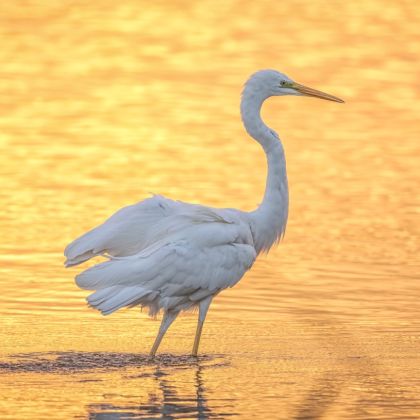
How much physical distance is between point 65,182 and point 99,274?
19.0ft

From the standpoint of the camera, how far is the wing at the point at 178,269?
38.3 ft

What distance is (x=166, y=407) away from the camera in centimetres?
1043

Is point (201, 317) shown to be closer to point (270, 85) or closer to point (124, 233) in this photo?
point (124, 233)

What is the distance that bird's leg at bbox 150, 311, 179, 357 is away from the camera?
468 inches

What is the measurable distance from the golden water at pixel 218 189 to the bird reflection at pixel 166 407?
0.02m

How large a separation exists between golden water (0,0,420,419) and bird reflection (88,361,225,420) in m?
0.02

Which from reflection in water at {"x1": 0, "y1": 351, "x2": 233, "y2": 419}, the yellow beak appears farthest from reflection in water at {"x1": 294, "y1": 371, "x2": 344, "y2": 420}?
the yellow beak

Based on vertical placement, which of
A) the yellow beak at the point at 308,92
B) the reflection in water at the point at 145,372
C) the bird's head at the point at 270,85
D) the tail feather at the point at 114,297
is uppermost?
the bird's head at the point at 270,85

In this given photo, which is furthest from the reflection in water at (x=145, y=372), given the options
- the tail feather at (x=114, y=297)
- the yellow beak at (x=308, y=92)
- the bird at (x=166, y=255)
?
the yellow beak at (x=308, y=92)

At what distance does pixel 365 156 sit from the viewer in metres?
18.7

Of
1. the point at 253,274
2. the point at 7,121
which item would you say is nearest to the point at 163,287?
the point at 253,274

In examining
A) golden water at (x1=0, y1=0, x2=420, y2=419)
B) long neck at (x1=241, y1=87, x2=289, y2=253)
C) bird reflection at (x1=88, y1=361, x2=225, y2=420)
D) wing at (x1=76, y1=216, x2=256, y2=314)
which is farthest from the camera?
long neck at (x1=241, y1=87, x2=289, y2=253)

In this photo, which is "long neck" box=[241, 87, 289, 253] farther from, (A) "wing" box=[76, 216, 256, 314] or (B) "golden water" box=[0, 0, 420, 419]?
(B) "golden water" box=[0, 0, 420, 419]

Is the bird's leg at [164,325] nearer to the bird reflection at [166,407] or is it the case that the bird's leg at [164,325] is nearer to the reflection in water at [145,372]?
the reflection in water at [145,372]
